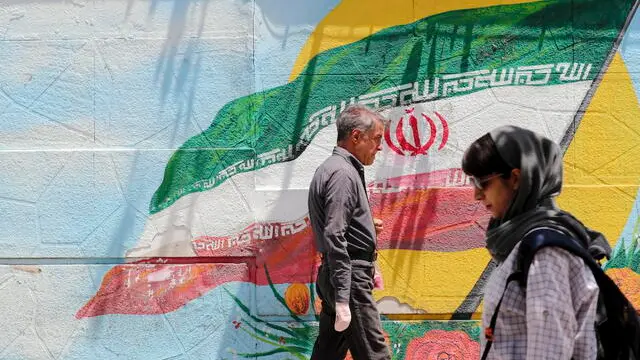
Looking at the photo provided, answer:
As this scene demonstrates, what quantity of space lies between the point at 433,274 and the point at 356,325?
1.12 m

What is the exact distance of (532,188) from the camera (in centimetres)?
197

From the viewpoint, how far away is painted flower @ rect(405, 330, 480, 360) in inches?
177

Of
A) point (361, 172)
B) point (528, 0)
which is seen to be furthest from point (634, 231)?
point (361, 172)

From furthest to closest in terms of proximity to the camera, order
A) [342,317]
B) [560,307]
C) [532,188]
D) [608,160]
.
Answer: [608,160] → [342,317] → [532,188] → [560,307]

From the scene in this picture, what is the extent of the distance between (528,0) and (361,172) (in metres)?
1.76

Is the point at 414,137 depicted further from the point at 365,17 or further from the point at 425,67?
the point at 365,17

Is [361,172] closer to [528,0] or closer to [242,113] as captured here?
[242,113]

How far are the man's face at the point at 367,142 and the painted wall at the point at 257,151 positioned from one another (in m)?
0.84

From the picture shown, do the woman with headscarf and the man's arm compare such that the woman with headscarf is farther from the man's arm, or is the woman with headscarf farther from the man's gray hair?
the man's gray hair

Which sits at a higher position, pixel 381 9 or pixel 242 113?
pixel 381 9

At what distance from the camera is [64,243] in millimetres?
4594

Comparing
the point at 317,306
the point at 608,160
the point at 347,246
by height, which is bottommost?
the point at 317,306

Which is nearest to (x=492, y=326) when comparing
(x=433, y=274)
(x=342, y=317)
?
(x=342, y=317)

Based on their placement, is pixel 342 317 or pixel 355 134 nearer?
pixel 342 317
